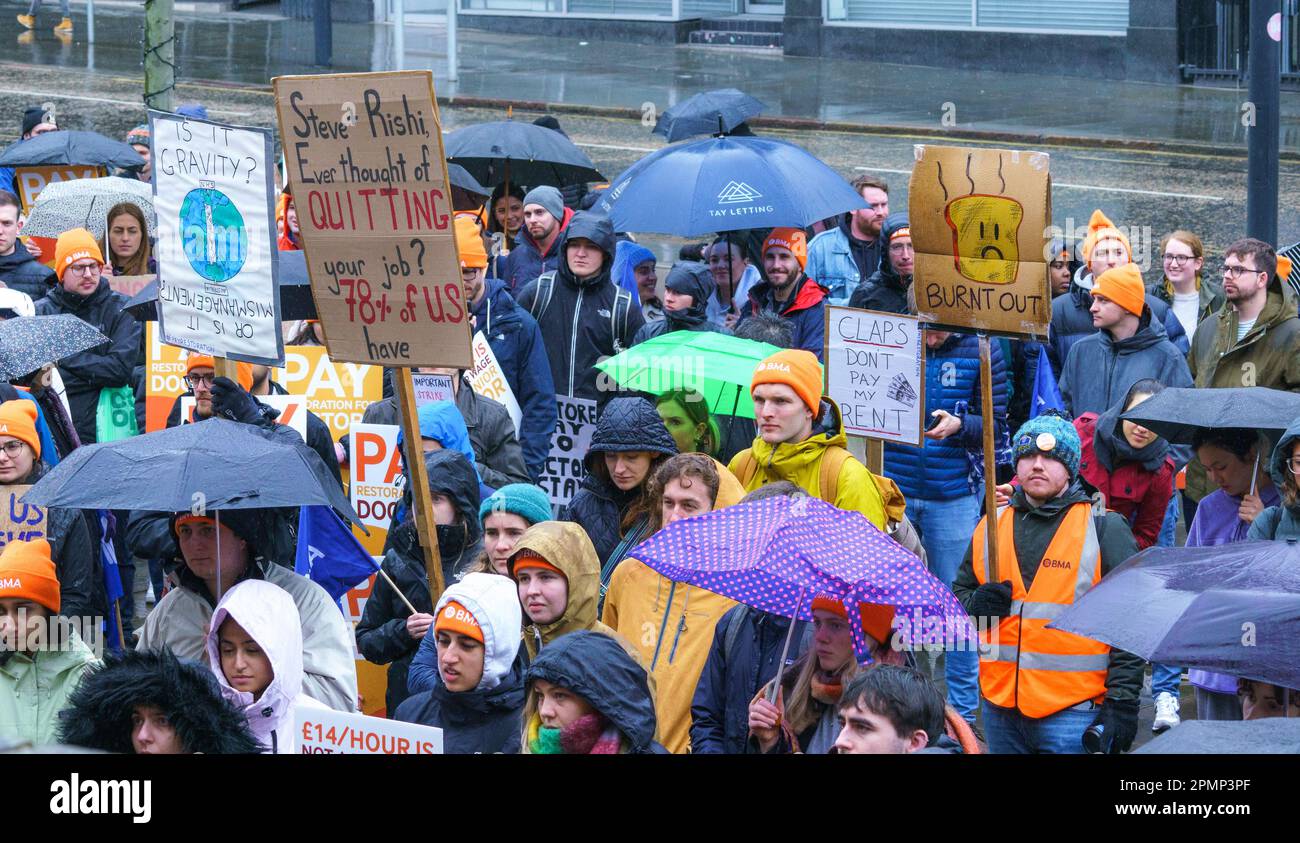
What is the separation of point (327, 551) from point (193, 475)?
80cm

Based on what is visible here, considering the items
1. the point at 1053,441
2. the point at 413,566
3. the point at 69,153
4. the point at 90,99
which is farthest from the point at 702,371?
the point at 90,99

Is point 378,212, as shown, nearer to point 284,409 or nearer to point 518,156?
point 284,409

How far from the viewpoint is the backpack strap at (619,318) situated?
8930 mm

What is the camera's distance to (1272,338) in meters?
7.83

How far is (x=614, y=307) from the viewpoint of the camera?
29.4 feet

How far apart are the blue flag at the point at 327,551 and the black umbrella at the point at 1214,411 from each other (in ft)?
9.45

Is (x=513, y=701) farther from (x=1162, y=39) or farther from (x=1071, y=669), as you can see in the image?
(x=1162, y=39)

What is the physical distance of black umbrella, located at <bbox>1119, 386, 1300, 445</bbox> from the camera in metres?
6.20

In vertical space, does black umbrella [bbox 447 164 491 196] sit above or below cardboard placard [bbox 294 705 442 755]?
above

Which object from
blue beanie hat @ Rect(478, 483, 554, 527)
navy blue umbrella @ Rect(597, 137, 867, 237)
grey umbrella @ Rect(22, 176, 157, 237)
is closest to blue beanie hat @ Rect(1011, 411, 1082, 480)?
blue beanie hat @ Rect(478, 483, 554, 527)

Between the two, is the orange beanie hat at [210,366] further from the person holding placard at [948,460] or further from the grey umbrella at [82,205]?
the grey umbrella at [82,205]

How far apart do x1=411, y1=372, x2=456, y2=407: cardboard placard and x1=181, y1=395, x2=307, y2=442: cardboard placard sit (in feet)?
1.69

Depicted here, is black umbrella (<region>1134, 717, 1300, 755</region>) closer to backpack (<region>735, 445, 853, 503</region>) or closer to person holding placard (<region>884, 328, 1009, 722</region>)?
backpack (<region>735, 445, 853, 503</region>)
